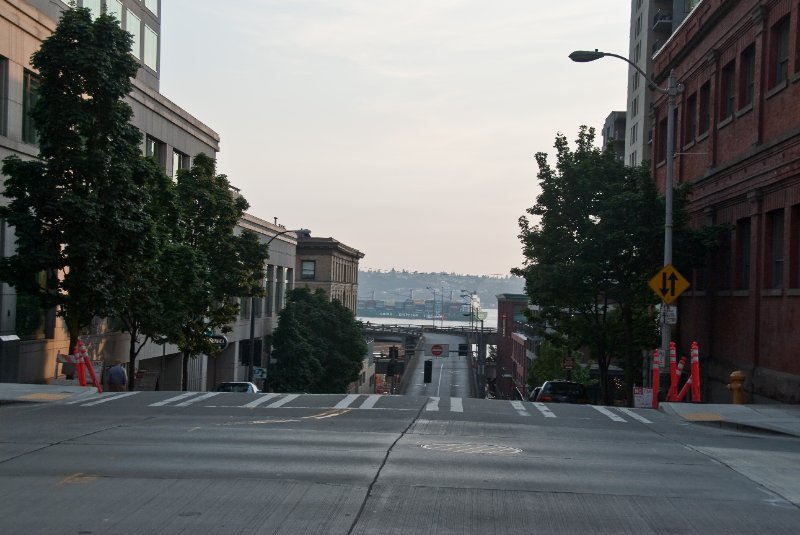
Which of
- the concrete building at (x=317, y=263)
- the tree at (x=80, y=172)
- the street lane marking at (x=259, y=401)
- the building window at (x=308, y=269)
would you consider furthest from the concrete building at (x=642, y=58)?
the street lane marking at (x=259, y=401)

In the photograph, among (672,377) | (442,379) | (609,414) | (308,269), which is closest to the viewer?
(609,414)

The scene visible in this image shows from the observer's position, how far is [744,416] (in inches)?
855

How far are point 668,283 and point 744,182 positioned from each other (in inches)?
249

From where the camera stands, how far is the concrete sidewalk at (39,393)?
21.9 m

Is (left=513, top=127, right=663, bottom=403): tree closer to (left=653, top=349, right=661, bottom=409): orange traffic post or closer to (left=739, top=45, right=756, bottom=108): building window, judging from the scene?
(left=739, top=45, right=756, bottom=108): building window

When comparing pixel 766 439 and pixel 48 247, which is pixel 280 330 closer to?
pixel 48 247

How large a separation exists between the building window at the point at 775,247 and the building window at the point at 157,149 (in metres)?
26.6

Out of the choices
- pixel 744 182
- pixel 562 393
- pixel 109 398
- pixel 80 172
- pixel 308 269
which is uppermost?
pixel 744 182

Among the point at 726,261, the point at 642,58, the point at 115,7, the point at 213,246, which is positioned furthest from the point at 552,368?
the point at 642,58

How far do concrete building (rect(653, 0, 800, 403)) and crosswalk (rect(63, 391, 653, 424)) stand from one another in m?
6.83

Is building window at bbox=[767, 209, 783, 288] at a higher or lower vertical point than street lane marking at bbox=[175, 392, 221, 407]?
higher

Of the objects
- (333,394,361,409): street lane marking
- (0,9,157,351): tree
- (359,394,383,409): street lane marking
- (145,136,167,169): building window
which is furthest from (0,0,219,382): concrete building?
(359,394,383,409): street lane marking

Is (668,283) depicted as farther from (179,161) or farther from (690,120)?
(179,161)

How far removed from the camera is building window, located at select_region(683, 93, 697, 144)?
132ft
